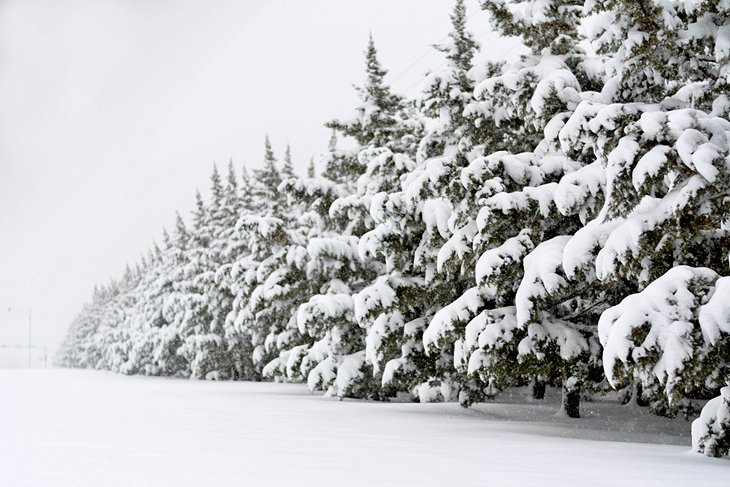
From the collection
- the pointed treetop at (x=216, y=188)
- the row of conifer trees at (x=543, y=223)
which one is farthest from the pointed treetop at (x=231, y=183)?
the row of conifer trees at (x=543, y=223)

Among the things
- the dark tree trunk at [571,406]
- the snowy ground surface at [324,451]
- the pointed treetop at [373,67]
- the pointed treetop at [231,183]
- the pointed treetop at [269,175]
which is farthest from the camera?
the pointed treetop at [231,183]

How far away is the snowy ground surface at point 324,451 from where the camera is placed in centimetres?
828

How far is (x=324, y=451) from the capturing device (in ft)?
34.9

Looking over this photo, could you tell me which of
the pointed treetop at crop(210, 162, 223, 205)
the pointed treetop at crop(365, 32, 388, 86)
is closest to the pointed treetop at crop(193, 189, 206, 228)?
the pointed treetop at crop(210, 162, 223, 205)

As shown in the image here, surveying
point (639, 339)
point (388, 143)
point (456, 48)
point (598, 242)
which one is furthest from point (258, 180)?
point (639, 339)

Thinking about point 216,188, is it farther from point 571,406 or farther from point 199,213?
point 571,406

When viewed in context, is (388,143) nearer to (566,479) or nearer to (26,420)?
(26,420)

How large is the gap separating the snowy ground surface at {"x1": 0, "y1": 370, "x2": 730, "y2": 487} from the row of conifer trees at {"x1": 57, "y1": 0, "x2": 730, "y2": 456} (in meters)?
1.10

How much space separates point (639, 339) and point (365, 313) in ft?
32.4

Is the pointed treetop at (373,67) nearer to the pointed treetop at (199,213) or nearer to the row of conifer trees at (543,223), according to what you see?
the row of conifer trees at (543,223)

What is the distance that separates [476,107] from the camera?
17.1 m

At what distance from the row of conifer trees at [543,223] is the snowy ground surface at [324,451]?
1.10 meters

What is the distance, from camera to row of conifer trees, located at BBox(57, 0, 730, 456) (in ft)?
32.6

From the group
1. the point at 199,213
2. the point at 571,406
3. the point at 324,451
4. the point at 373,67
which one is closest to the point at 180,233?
the point at 199,213
